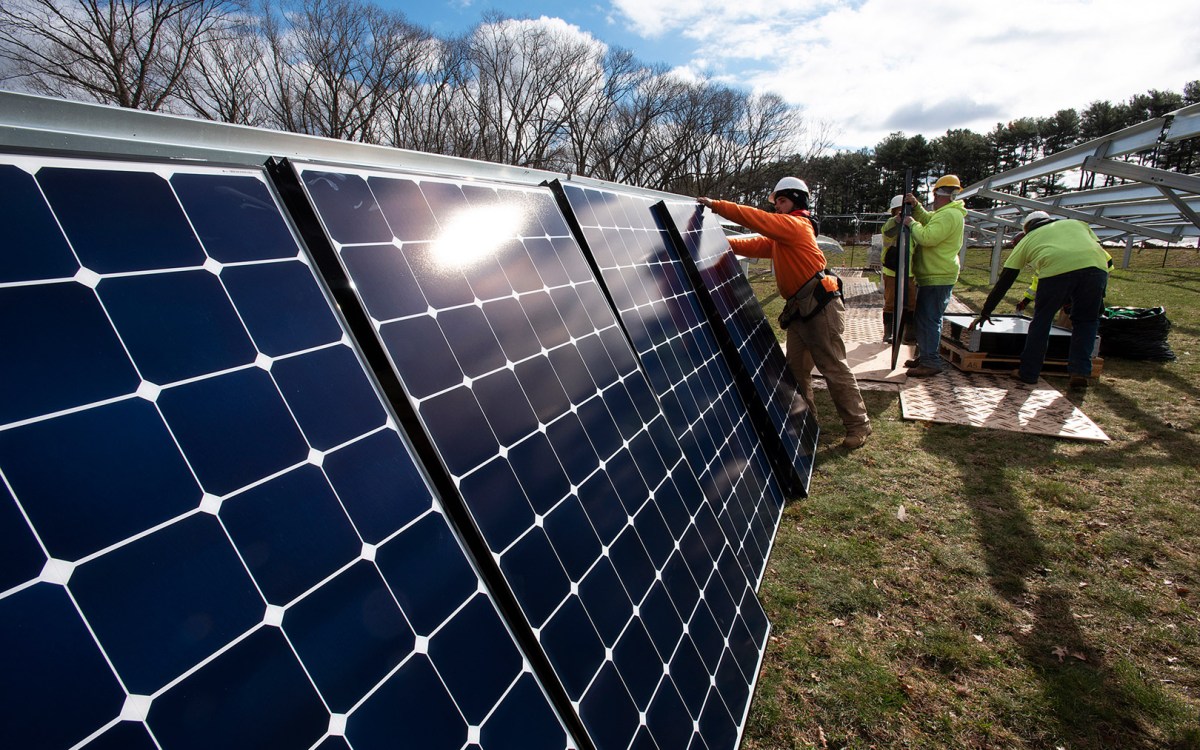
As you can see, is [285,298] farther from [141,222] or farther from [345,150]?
[345,150]

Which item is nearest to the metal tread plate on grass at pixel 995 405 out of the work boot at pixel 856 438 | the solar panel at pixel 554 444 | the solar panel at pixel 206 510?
the work boot at pixel 856 438

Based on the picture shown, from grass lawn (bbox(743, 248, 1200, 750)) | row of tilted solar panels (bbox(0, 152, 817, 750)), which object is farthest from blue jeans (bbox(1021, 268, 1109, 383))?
row of tilted solar panels (bbox(0, 152, 817, 750))

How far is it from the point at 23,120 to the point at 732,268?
18.1 ft

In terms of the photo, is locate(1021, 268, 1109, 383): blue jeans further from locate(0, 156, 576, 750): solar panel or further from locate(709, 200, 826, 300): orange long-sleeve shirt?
locate(0, 156, 576, 750): solar panel

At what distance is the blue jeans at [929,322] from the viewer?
8.30 meters

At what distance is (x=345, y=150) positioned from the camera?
262 centimetres

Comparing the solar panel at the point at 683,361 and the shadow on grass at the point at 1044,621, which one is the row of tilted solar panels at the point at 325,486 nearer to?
the solar panel at the point at 683,361

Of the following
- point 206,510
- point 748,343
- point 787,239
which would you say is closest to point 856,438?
point 748,343

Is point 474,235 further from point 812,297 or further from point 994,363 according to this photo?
point 994,363

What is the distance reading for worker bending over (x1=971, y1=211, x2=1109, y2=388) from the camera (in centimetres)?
721

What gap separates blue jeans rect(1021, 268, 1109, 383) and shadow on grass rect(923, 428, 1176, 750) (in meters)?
2.50

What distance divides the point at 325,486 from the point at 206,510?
0.89ft

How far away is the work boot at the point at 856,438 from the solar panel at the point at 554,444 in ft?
11.7

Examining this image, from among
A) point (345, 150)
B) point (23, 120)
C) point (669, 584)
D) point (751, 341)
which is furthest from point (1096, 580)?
point (23, 120)
